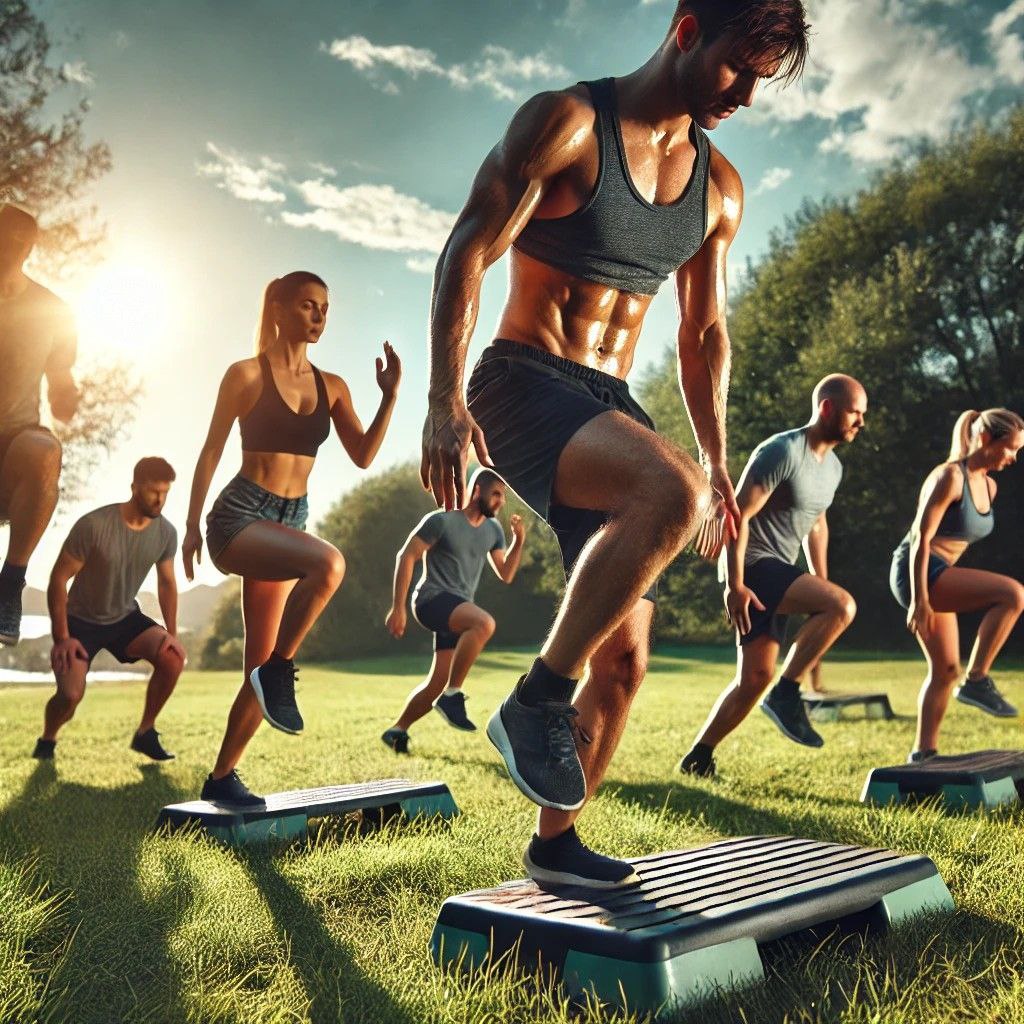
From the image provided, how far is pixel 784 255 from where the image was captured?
2912 cm

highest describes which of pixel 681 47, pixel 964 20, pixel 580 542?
pixel 964 20

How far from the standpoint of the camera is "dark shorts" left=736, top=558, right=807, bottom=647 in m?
6.48

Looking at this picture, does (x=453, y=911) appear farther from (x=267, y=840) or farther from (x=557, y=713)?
(x=267, y=840)

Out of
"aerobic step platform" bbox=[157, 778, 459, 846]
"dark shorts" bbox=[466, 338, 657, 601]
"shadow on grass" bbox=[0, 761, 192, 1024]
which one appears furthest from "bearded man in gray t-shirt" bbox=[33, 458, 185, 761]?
"dark shorts" bbox=[466, 338, 657, 601]

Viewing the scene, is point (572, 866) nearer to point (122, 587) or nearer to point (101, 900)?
point (101, 900)

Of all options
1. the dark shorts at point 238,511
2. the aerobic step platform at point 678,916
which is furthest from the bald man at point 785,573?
the aerobic step platform at point 678,916

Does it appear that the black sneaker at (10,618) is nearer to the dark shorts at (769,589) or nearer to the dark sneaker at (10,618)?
the dark sneaker at (10,618)

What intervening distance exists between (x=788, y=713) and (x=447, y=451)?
4.54m

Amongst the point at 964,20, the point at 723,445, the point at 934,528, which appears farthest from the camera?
the point at 964,20

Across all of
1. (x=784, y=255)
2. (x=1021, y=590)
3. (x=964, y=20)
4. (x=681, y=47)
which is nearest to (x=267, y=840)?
(x=681, y=47)

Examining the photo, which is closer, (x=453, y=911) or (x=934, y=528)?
(x=453, y=911)

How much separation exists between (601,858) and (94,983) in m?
1.33

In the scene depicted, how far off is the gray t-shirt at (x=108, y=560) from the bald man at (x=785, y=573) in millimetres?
4295

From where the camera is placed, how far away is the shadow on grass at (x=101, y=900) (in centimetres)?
260
